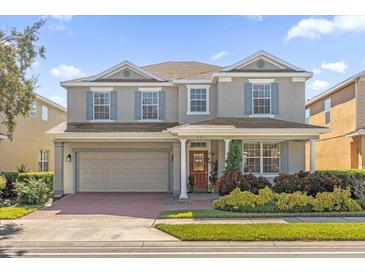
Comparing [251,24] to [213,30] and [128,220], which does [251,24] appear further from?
[128,220]

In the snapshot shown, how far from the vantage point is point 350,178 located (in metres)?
15.4

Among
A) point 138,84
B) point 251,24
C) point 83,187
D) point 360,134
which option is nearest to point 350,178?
point 360,134

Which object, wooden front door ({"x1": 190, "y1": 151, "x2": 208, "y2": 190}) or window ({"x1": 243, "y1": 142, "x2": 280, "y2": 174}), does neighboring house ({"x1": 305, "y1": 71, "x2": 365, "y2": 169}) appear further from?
wooden front door ({"x1": 190, "y1": 151, "x2": 208, "y2": 190})

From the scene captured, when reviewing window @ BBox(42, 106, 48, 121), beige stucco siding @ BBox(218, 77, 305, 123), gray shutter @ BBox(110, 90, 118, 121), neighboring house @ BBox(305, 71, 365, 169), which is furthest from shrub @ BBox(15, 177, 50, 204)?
neighboring house @ BBox(305, 71, 365, 169)

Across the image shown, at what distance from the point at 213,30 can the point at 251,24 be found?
5.44 ft

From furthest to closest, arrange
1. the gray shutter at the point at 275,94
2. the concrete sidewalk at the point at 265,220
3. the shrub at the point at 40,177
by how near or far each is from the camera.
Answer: the gray shutter at the point at 275,94 < the shrub at the point at 40,177 < the concrete sidewalk at the point at 265,220

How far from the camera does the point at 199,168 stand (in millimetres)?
19234

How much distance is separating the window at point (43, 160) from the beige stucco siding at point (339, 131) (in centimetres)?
2018

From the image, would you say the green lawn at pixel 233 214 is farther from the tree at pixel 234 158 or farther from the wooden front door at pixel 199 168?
the wooden front door at pixel 199 168

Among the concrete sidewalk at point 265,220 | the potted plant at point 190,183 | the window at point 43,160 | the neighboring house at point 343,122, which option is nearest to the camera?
the concrete sidewalk at point 265,220

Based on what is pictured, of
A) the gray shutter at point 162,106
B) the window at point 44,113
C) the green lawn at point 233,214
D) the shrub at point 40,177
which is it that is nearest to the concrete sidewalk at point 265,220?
the green lawn at point 233,214

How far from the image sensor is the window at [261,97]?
18578mm

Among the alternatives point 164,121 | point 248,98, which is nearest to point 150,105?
point 164,121

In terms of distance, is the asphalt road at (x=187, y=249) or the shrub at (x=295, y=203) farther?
the shrub at (x=295, y=203)
